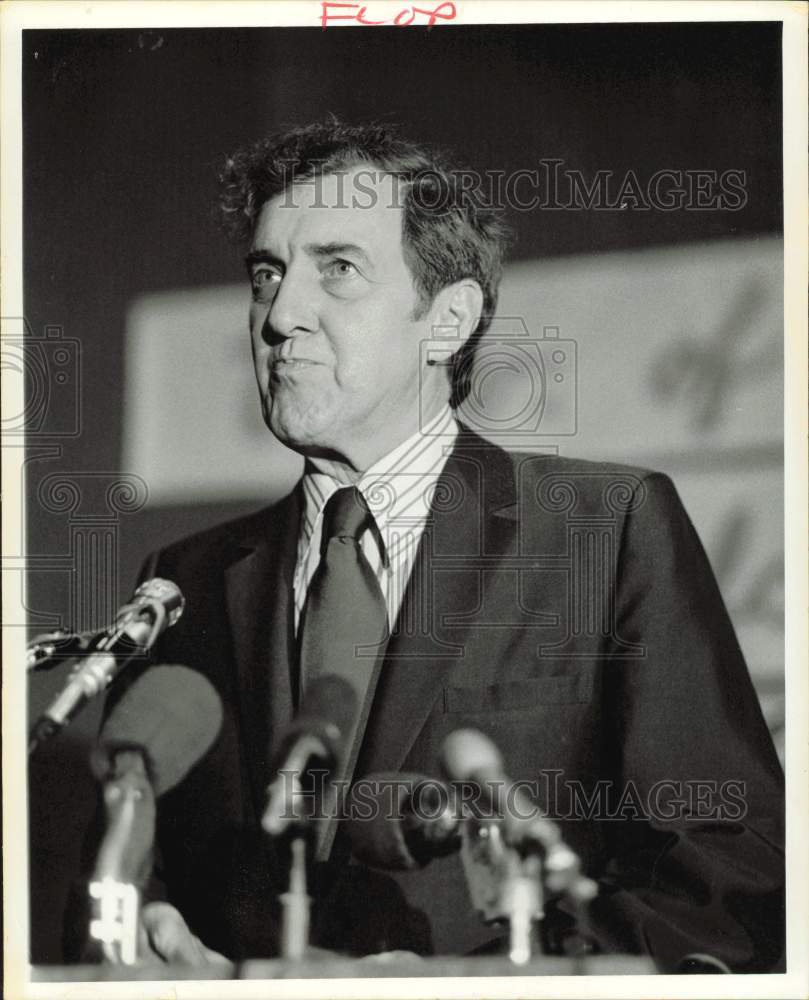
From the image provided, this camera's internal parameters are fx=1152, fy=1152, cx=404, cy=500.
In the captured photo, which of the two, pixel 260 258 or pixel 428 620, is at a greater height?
pixel 260 258

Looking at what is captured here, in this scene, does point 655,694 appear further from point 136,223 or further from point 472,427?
point 136,223

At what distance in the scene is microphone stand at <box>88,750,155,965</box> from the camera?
2346 millimetres

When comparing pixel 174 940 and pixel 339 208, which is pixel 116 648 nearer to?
pixel 174 940

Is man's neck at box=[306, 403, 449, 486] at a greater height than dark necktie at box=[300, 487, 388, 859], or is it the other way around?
man's neck at box=[306, 403, 449, 486]

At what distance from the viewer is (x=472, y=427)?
7.79ft

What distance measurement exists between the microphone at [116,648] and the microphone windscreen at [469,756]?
62 centimetres

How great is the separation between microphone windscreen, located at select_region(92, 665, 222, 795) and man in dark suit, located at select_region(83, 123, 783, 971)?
0.09 feet

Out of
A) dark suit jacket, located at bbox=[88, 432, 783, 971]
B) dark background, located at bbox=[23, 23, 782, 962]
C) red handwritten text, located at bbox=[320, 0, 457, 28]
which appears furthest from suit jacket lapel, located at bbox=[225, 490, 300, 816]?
red handwritten text, located at bbox=[320, 0, 457, 28]

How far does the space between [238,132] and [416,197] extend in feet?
1.31

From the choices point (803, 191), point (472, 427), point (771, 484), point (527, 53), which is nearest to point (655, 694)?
point (771, 484)

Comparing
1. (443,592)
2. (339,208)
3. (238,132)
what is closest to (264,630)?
(443,592)

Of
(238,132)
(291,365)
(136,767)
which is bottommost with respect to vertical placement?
(136,767)

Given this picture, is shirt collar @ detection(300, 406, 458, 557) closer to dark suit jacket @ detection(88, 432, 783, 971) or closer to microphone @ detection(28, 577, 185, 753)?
dark suit jacket @ detection(88, 432, 783, 971)

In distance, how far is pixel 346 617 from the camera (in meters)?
2.34
